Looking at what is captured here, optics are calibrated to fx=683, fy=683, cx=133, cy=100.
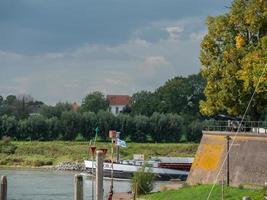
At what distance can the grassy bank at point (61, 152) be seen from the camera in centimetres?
10488

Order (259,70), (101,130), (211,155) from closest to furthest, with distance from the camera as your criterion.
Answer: (259,70), (211,155), (101,130)

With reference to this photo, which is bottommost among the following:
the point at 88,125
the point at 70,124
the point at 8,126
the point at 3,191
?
the point at 3,191

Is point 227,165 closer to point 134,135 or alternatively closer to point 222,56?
point 222,56

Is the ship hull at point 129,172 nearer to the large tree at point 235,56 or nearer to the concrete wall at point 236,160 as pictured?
the large tree at point 235,56

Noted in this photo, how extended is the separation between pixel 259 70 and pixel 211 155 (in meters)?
7.58

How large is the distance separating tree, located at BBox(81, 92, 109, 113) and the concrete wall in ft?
423

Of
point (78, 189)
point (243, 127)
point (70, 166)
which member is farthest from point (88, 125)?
point (78, 189)

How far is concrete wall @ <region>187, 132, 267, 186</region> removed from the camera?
1737 inches

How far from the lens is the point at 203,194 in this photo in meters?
39.5

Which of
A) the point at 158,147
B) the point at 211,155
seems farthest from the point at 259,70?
the point at 158,147

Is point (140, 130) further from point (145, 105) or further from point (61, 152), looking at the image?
point (145, 105)

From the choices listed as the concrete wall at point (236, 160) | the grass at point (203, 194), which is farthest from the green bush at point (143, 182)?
the concrete wall at point (236, 160)

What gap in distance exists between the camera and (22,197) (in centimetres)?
5150

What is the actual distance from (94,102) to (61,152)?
71512 millimetres
